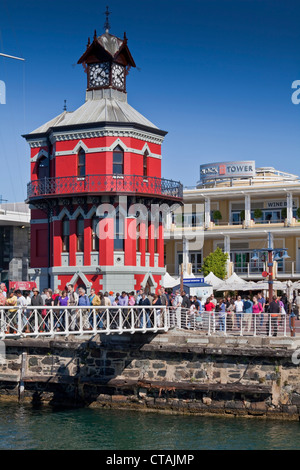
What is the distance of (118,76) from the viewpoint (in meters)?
43.1

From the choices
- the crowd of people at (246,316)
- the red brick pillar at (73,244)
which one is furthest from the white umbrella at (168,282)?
the crowd of people at (246,316)

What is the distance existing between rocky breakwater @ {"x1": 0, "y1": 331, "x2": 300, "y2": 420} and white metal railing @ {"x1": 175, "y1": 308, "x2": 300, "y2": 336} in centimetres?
53

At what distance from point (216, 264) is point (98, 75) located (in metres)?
17.6

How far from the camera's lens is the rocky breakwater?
27.6 meters

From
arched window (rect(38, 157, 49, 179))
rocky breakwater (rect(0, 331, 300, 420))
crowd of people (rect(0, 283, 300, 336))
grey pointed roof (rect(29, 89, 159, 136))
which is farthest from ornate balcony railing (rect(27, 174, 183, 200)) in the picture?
rocky breakwater (rect(0, 331, 300, 420))

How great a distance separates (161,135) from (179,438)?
20836 mm

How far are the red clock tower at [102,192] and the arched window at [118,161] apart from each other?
1.9 inches

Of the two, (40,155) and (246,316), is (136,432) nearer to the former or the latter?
(246,316)

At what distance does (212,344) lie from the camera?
94.4 ft

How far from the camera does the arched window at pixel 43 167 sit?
141ft

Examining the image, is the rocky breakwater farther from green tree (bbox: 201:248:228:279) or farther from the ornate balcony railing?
green tree (bbox: 201:248:228:279)

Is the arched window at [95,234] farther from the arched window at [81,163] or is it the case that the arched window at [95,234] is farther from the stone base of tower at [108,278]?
the arched window at [81,163]

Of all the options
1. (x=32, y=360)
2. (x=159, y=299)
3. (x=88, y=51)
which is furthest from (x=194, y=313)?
(x=88, y=51)
